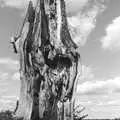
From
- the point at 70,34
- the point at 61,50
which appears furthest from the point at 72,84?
the point at 70,34

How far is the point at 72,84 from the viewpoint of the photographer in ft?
47.8

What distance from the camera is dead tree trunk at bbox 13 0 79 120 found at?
14.1 metres

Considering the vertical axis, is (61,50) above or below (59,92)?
above

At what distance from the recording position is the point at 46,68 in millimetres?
14336

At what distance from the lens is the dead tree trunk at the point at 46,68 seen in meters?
14.1

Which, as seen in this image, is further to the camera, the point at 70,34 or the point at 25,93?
the point at 70,34

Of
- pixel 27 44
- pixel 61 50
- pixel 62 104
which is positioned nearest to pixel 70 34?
pixel 61 50

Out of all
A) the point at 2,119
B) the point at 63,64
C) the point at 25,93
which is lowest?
the point at 2,119

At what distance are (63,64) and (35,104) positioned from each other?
2581 millimetres

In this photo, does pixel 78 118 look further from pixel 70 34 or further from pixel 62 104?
pixel 70 34

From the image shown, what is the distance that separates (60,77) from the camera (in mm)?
14383

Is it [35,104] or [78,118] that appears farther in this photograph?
[78,118]

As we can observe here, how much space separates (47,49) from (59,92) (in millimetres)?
2362

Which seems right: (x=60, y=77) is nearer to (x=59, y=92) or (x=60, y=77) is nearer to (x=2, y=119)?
(x=59, y=92)
